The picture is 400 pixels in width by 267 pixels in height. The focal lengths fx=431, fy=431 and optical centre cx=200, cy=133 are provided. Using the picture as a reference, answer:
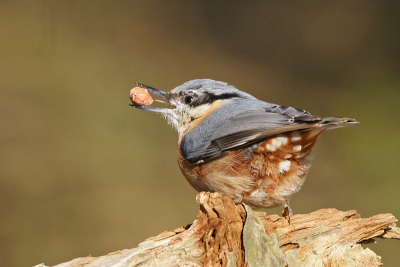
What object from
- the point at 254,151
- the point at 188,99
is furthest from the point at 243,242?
the point at 188,99

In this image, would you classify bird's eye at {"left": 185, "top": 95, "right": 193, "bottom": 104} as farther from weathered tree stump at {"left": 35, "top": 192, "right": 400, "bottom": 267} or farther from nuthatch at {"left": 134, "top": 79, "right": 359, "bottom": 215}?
weathered tree stump at {"left": 35, "top": 192, "right": 400, "bottom": 267}

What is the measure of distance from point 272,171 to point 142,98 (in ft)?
2.85

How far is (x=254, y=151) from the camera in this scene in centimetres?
179

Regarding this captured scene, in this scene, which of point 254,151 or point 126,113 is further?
point 126,113

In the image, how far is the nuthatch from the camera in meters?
1.72

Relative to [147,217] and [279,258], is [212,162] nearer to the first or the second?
[279,258]

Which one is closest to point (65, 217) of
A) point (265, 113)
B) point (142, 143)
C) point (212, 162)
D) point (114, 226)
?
point (114, 226)

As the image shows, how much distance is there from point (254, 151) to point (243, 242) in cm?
43

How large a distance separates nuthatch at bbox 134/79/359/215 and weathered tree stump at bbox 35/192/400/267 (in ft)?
0.45

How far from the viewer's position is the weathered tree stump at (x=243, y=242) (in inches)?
57.1

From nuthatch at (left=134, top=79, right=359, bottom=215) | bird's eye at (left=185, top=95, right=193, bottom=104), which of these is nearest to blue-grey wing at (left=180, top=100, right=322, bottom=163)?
nuthatch at (left=134, top=79, right=359, bottom=215)

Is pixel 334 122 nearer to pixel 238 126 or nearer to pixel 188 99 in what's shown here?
pixel 238 126

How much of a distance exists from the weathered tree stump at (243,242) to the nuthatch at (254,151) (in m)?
0.14

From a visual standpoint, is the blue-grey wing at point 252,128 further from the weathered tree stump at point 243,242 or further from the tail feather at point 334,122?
the weathered tree stump at point 243,242
